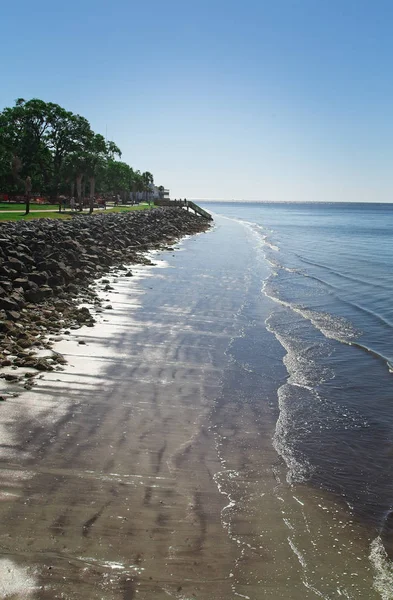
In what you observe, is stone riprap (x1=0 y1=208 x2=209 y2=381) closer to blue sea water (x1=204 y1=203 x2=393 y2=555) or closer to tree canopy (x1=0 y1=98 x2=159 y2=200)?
blue sea water (x1=204 y1=203 x2=393 y2=555)

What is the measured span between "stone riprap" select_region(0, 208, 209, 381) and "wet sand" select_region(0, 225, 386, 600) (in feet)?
3.09

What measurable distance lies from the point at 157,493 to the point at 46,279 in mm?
11961

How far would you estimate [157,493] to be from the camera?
5.79 metres

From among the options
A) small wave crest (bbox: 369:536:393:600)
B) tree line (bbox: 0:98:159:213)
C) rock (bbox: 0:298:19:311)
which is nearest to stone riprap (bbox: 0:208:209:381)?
rock (bbox: 0:298:19:311)

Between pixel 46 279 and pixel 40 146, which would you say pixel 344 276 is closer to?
pixel 46 279

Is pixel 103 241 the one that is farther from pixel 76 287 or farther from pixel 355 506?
pixel 355 506

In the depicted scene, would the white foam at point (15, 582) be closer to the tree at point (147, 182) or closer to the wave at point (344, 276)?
the wave at point (344, 276)

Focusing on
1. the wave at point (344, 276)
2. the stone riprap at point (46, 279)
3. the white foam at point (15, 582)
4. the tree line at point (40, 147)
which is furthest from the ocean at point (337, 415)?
the tree line at point (40, 147)

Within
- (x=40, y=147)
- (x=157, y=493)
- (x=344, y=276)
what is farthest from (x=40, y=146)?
(x=157, y=493)

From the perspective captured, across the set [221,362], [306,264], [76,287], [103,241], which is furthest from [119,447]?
[306,264]

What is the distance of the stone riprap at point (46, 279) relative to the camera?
1071 centimetres

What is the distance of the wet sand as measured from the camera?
448 centimetres

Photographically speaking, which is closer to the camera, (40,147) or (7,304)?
(7,304)

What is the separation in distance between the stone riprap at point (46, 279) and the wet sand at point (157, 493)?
943mm
